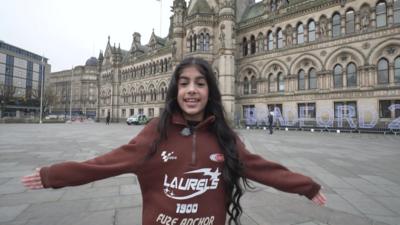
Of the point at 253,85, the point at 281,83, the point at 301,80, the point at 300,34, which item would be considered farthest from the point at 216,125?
the point at 253,85

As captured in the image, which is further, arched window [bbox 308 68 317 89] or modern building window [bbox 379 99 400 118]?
arched window [bbox 308 68 317 89]

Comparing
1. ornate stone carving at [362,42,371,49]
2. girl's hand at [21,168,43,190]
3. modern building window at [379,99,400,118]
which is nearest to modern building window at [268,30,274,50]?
ornate stone carving at [362,42,371,49]

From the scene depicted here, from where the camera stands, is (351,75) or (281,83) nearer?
(351,75)

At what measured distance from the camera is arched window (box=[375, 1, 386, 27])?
72.9 feet

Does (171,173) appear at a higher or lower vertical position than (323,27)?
lower

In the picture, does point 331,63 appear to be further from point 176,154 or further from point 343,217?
point 176,154

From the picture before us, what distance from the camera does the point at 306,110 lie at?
2603cm

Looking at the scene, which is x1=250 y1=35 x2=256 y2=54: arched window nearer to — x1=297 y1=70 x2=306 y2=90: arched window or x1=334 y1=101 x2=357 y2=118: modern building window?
x1=297 y1=70 x2=306 y2=90: arched window

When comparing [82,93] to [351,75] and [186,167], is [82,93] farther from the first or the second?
[186,167]

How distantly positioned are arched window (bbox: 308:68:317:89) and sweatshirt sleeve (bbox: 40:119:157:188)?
1077 inches

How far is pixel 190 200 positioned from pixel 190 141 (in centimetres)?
41

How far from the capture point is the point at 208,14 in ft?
104

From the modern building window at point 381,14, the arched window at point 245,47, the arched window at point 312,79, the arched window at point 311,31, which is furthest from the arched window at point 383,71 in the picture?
the arched window at point 245,47

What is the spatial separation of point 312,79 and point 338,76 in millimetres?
2495
